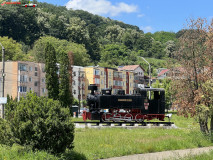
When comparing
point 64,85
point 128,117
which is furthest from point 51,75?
point 128,117

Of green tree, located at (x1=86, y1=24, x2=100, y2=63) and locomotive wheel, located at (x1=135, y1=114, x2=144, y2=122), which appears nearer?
locomotive wheel, located at (x1=135, y1=114, x2=144, y2=122)

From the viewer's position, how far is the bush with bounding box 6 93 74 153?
1487 centimetres

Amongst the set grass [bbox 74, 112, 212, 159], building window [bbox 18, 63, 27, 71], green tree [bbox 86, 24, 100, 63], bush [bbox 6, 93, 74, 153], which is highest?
green tree [bbox 86, 24, 100, 63]

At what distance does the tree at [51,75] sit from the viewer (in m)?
65.6

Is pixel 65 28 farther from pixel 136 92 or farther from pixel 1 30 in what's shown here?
pixel 136 92

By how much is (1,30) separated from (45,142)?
140 metres

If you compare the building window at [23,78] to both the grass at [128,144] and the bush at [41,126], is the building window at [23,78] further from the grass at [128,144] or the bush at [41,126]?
the bush at [41,126]

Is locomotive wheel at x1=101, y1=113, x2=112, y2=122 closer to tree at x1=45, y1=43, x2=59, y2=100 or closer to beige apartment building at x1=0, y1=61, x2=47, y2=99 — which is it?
tree at x1=45, y1=43, x2=59, y2=100

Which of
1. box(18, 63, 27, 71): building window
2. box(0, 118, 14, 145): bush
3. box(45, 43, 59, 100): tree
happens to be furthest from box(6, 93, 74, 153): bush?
box(18, 63, 27, 71): building window

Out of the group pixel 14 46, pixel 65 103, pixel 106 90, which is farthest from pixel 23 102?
pixel 14 46

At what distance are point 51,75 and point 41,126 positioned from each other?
52430mm

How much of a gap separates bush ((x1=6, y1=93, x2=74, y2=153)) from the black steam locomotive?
19.8m

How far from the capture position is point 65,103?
6562 centimetres

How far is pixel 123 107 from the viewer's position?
36.0 metres
